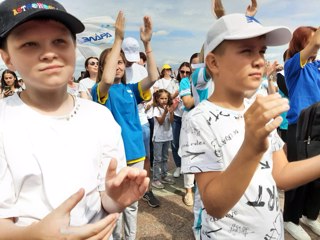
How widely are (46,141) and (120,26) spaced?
5.53 ft

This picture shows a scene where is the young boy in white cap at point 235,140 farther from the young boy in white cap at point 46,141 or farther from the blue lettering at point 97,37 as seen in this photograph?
the blue lettering at point 97,37

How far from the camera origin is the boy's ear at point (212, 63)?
4.84ft

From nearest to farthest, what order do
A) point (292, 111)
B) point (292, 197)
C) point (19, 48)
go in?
point (19, 48) < point (292, 111) < point (292, 197)

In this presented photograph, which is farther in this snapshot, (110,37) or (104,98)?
(110,37)

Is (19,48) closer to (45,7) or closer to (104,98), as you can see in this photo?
(45,7)

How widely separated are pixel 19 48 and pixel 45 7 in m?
0.19

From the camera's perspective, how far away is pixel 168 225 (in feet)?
11.9

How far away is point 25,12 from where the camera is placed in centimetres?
105

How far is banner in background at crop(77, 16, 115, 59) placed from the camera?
4.88 m

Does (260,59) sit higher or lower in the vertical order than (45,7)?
lower

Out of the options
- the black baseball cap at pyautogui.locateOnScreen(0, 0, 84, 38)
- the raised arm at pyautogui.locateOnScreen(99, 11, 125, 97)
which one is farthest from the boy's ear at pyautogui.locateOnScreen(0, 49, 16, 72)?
the raised arm at pyautogui.locateOnScreen(99, 11, 125, 97)

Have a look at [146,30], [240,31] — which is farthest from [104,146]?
[146,30]

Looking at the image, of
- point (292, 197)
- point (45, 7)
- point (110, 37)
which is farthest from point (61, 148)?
point (110, 37)

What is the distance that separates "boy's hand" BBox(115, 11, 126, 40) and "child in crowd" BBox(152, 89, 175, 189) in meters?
2.87
